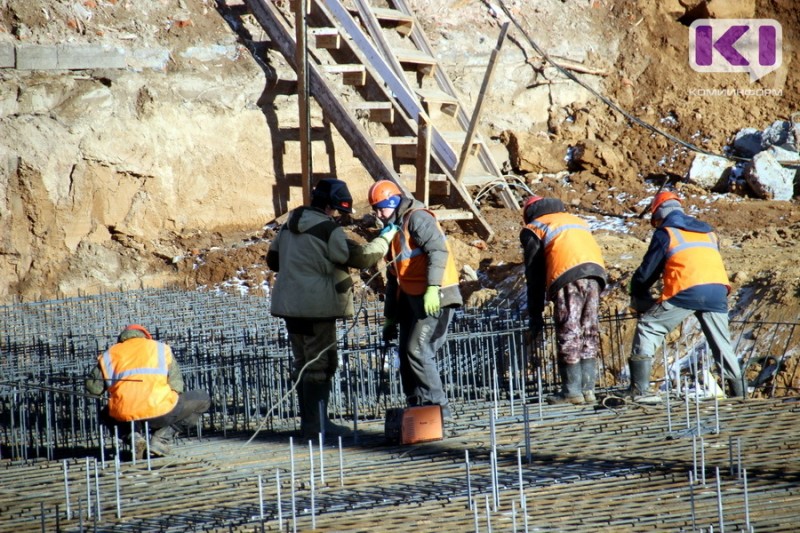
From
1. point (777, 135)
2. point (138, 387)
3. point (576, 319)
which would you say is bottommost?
point (138, 387)

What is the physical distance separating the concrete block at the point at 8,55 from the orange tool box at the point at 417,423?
10.4m

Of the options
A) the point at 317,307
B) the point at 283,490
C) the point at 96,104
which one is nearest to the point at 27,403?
the point at 317,307

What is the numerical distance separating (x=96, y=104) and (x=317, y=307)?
29.2ft

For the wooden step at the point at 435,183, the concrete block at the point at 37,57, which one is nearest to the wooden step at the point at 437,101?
the wooden step at the point at 435,183

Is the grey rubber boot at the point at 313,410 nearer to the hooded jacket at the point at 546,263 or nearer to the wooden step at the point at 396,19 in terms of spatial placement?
the hooded jacket at the point at 546,263

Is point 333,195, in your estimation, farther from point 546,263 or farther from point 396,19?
point 396,19

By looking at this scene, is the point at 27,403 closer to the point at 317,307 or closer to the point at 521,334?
the point at 317,307

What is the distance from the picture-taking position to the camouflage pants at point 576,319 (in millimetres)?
7645

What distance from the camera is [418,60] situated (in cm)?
1539

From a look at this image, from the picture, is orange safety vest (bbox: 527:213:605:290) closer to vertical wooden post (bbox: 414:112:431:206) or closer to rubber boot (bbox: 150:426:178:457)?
rubber boot (bbox: 150:426:178:457)

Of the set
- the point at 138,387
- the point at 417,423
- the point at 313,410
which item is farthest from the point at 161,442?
the point at 417,423

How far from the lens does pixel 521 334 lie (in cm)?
828

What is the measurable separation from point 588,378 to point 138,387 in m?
3.29

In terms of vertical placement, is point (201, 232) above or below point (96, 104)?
below
